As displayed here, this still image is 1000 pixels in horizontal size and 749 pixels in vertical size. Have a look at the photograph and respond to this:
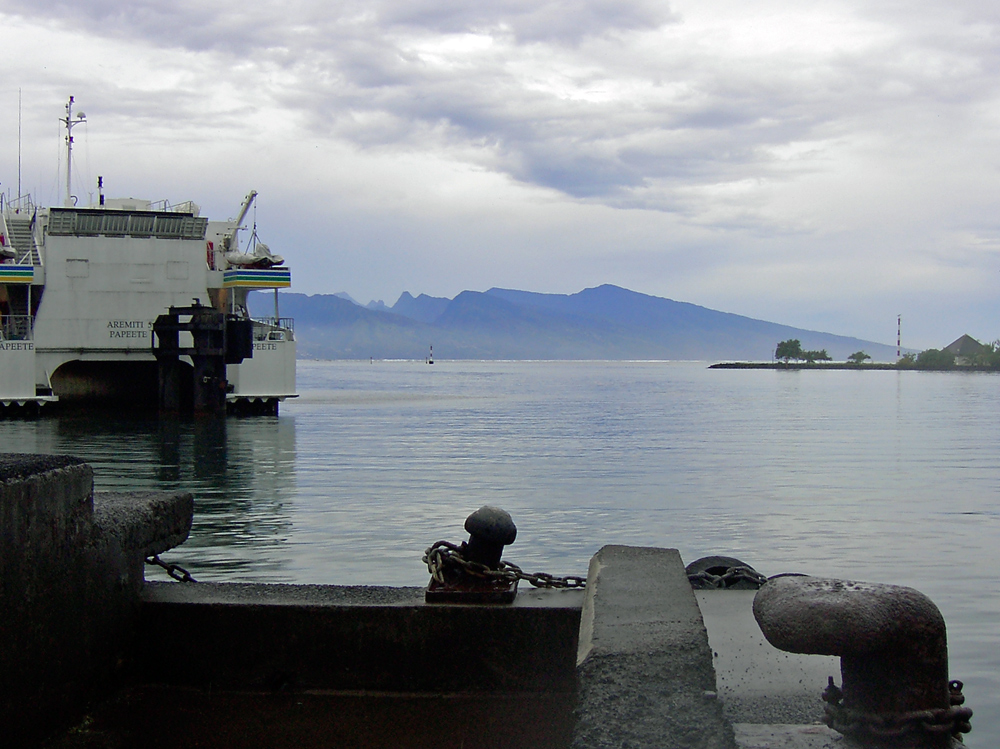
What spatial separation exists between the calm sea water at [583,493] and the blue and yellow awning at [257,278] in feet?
17.8

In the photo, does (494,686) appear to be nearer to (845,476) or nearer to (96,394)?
(845,476)

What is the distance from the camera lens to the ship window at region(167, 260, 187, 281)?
37.7 meters

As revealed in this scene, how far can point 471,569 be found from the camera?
473 centimetres

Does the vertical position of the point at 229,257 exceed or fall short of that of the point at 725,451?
it exceeds it

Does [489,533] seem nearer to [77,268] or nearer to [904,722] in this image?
[904,722]

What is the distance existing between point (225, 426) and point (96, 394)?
35.4ft

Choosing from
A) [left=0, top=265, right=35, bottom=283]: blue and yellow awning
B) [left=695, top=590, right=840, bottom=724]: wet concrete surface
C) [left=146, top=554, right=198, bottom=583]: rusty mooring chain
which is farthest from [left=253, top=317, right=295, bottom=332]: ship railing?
[left=695, top=590, right=840, bottom=724]: wet concrete surface

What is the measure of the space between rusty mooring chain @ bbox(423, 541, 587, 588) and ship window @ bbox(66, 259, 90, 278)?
35.2 m

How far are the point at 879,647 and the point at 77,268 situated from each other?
37.7 meters

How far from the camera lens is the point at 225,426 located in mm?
32781

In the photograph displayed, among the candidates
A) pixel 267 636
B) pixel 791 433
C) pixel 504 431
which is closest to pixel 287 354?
pixel 504 431

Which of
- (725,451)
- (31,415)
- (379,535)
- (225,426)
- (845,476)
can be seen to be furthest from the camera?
(31,415)

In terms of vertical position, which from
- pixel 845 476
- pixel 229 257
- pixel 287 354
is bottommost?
pixel 845 476

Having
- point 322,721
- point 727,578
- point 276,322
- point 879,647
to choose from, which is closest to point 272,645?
point 322,721
